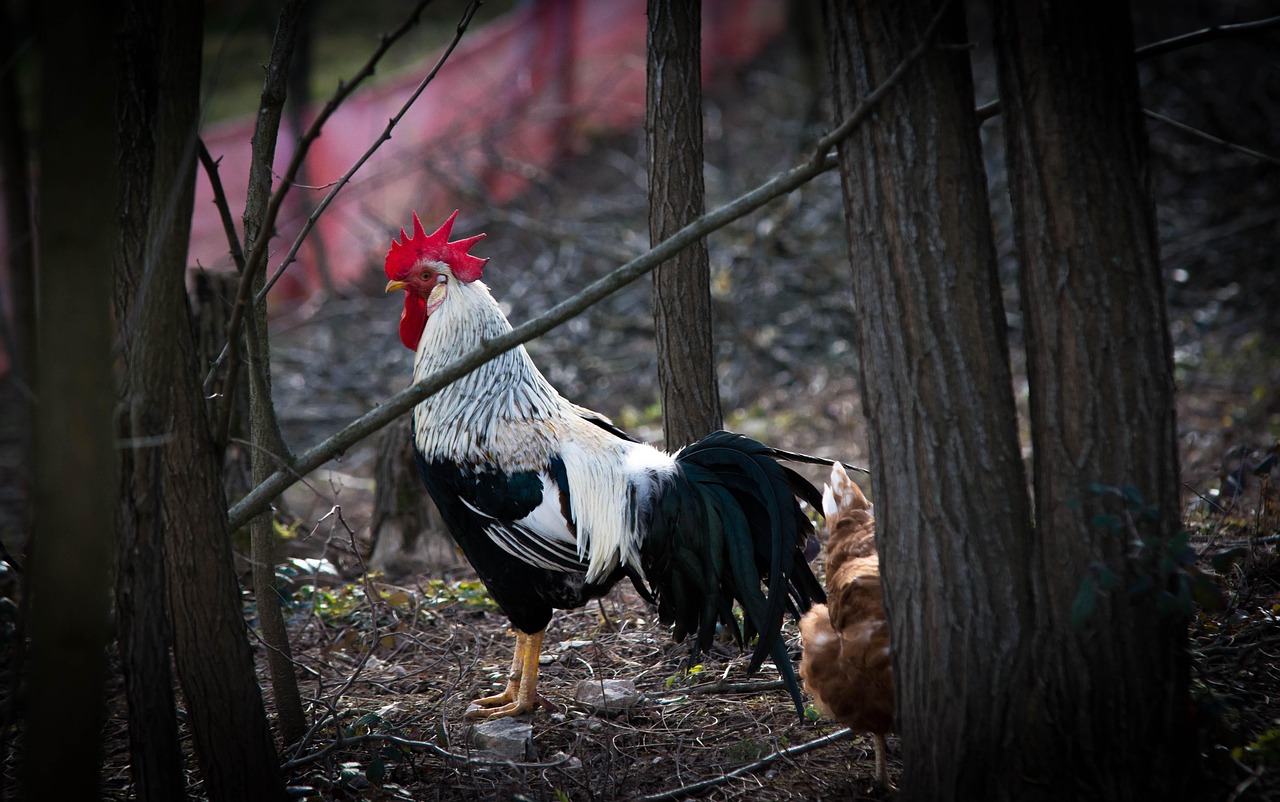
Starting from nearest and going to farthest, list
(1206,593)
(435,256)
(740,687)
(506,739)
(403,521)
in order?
(1206,593) → (506,739) → (740,687) → (435,256) → (403,521)

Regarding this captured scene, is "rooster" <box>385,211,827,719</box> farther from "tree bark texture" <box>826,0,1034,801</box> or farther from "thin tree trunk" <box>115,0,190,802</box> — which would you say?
"thin tree trunk" <box>115,0,190,802</box>

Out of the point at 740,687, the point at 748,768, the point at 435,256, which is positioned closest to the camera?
the point at 748,768

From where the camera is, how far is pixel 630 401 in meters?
8.09

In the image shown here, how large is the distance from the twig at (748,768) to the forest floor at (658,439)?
2cm

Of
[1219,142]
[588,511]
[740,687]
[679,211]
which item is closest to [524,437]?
[588,511]

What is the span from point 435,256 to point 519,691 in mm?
1904

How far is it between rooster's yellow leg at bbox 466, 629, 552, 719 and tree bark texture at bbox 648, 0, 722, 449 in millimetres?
1057

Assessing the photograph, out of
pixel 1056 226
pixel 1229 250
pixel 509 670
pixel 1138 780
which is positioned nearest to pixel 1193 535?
pixel 1138 780

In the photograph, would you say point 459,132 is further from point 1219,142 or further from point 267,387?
point 1219,142

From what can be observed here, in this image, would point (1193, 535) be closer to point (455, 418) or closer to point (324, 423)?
point (455, 418)

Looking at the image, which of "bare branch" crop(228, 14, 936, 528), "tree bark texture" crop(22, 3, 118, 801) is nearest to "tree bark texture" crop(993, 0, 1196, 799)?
"bare branch" crop(228, 14, 936, 528)

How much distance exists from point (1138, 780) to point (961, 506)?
805 mm

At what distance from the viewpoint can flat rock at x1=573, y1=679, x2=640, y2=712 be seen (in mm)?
3691

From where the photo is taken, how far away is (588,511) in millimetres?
3676
